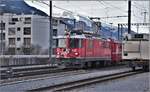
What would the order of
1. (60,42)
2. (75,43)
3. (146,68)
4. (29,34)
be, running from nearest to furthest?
1. (146,68)
2. (75,43)
3. (60,42)
4. (29,34)

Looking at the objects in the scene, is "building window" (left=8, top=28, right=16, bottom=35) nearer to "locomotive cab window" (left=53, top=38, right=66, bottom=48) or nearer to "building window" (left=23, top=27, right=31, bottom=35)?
"building window" (left=23, top=27, right=31, bottom=35)

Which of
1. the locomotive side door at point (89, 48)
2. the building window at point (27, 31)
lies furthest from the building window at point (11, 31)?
the locomotive side door at point (89, 48)

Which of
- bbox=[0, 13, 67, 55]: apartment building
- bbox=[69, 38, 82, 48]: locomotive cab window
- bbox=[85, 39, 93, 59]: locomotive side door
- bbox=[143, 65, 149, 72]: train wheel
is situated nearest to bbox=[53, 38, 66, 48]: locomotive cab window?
bbox=[69, 38, 82, 48]: locomotive cab window

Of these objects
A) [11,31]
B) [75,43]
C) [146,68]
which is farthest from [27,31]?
[146,68]

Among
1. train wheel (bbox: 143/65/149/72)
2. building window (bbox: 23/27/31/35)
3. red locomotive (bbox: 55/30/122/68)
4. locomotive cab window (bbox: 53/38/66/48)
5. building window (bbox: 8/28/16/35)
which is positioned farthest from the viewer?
building window (bbox: 23/27/31/35)

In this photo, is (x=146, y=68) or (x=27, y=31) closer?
(x=146, y=68)

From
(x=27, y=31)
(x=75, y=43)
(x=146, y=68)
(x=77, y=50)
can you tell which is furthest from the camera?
(x=27, y=31)

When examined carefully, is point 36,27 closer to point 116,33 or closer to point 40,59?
point 116,33

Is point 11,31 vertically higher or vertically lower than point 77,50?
higher

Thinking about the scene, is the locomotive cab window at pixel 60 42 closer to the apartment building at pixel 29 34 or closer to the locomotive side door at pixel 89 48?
the locomotive side door at pixel 89 48

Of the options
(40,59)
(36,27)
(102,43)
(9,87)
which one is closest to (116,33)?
(36,27)

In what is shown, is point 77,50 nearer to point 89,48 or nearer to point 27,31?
point 89,48

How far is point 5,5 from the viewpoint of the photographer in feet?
125

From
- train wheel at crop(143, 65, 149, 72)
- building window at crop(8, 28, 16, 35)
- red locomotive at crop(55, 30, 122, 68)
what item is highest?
building window at crop(8, 28, 16, 35)
